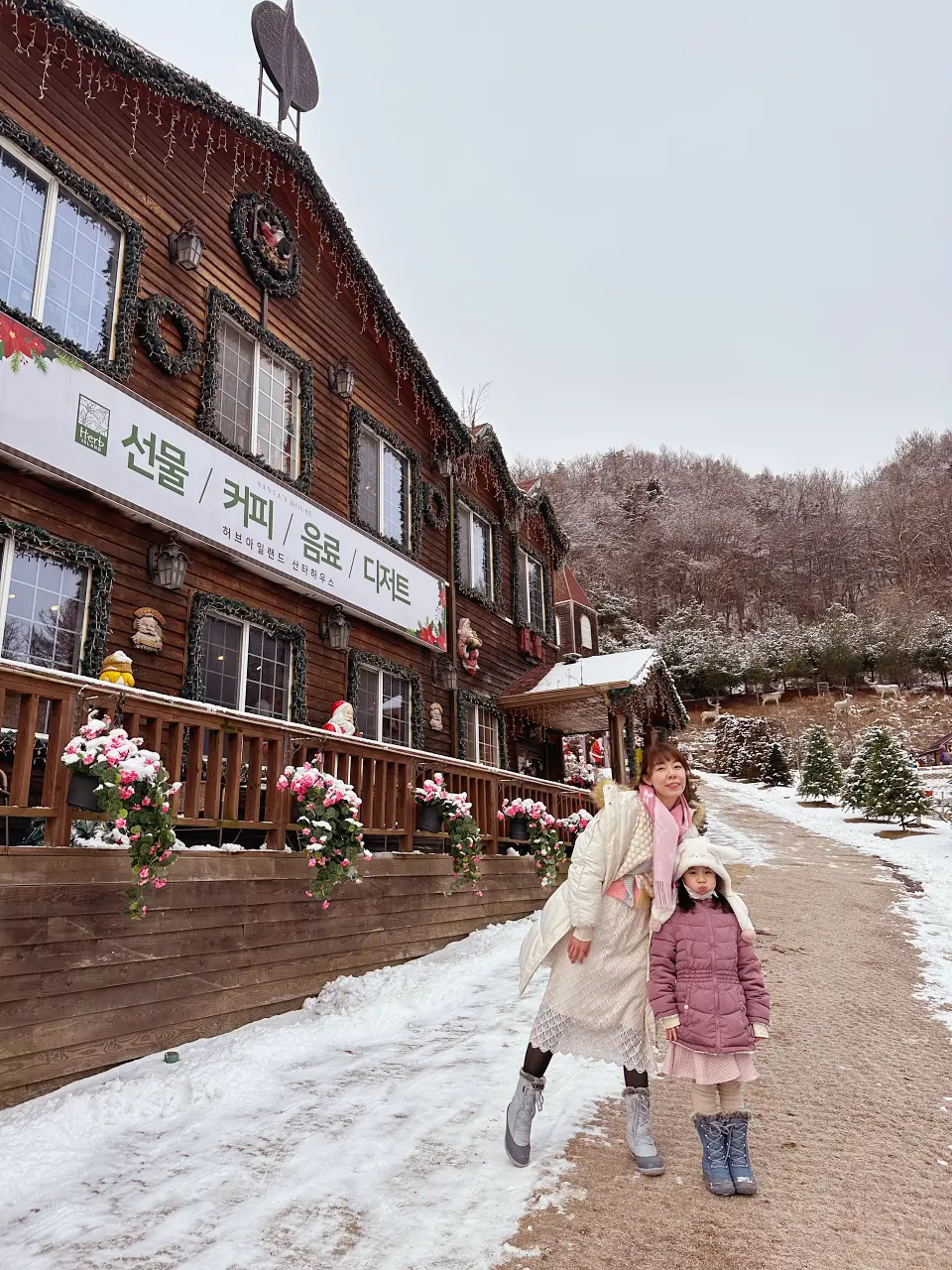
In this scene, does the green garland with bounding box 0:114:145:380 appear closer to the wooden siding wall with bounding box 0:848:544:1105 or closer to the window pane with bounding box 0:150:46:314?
the window pane with bounding box 0:150:46:314

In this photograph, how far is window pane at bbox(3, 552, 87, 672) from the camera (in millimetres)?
6719

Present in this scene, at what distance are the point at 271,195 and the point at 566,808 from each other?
9280 mm

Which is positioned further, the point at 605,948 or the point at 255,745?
the point at 255,745

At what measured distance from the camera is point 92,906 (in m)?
4.35

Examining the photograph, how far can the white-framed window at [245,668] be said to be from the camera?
8531mm

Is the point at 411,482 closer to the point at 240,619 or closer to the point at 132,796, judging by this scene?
the point at 240,619

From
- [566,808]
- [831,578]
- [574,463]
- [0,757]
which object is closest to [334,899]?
[0,757]

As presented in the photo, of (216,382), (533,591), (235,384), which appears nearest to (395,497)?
(235,384)

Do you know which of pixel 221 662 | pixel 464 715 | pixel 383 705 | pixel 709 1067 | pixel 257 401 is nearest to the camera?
pixel 709 1067

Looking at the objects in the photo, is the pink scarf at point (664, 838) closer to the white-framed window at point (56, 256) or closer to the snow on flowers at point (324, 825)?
the snow on flowers at point (324, 825)

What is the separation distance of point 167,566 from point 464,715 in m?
6.29

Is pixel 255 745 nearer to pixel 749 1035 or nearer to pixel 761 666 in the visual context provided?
pixel 749 1035

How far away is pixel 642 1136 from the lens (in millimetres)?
3387

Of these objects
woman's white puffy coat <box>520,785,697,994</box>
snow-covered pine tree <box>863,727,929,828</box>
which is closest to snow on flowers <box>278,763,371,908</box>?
woman's white puffy coat <box>520,785,697,994</box>
